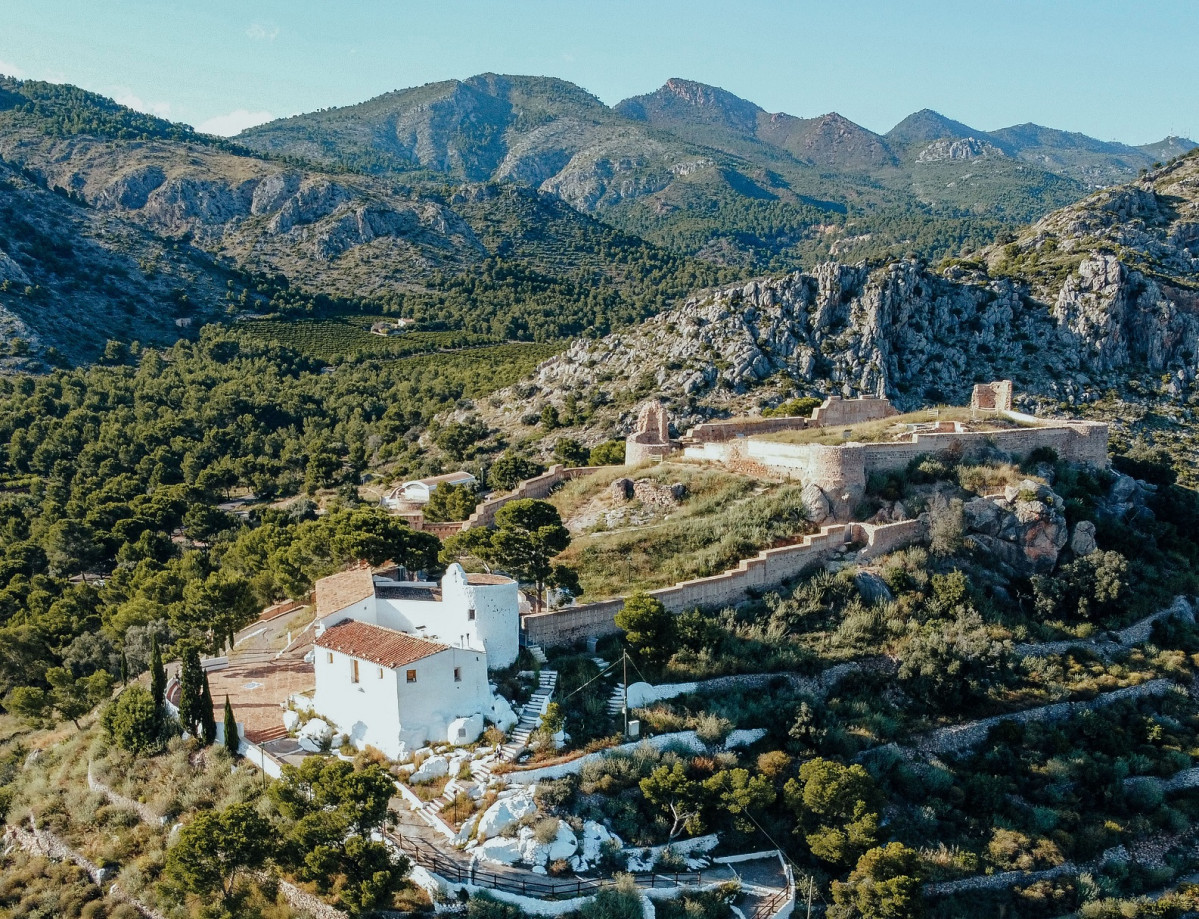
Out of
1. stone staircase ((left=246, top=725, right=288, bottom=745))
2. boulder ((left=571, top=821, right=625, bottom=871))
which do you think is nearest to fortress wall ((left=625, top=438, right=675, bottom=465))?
stone staircase ((left=246, top=725, right=288, bottom=745))

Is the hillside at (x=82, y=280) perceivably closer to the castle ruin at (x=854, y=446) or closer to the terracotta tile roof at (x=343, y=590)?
the terracotta tile roof at (x=343, y=590)

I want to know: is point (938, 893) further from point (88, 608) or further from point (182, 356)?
point (182, 356)

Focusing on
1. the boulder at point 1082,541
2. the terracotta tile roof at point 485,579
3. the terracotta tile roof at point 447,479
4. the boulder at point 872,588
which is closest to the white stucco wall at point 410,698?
the terracotta tile roof at point 485,579

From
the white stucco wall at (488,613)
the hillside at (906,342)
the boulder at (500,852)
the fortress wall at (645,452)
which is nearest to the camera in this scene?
the boulder at (500,852)

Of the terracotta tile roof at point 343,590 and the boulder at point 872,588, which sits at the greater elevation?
the terracotta tile roof at point 343,590

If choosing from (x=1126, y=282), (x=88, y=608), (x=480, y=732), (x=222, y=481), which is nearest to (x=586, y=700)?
(x=480, y=732)

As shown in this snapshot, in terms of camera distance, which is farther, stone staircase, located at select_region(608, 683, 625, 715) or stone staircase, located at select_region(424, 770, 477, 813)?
stone staircase, located at select_region(608, 683, 625, 715)

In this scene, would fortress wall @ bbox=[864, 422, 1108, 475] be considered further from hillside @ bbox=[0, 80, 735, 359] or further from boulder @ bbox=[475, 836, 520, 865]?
hillside @ bbox=[0, 80, 735, 359]
